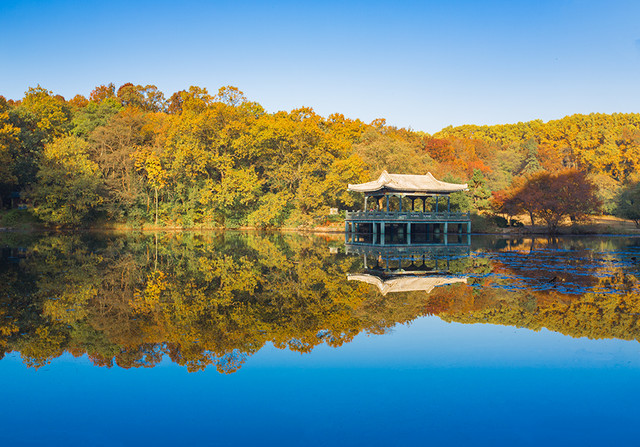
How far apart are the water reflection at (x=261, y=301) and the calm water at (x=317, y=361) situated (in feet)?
0.19

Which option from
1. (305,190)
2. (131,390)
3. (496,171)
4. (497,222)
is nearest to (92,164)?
(305,190)

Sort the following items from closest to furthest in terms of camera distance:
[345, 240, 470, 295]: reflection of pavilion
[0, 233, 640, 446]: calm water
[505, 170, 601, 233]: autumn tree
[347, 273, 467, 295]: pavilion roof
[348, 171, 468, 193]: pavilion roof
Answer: [0, 233, 640, 446]: calm water → [347, 273, 467, 295]: pavilion roof → [345, 240, 470, 295]: reflection of pavilion → [348, 171, 468, 193]: pavilion roof → [505, 170, 601, 233]: autumn tree

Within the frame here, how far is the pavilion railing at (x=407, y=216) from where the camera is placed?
37.1 metres

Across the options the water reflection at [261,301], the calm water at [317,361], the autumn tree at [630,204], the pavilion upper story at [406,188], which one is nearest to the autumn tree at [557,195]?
the pavilion upper story at [406,188]

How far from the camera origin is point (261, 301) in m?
11.2

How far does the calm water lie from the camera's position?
16.6 feet

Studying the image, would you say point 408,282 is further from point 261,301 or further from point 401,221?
point 401,221

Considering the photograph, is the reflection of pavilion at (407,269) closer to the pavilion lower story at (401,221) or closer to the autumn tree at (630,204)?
the pavilion lower story at (401,221)

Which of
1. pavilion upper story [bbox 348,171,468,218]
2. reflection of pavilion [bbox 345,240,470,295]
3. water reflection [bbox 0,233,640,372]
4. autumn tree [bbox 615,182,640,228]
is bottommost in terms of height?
reflection of pavilion [bbox 345,240,470,295]

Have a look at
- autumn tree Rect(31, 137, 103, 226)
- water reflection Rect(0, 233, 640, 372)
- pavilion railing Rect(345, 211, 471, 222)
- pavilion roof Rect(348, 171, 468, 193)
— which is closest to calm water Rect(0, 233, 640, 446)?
water reflection Rect(0, 233, 640, 372)

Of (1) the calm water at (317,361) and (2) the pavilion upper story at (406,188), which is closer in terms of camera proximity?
(1) the calm water at (317,361)

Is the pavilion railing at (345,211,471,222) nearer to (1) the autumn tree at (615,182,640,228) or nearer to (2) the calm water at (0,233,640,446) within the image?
(1) the autumn tree at (615,182,640,228)

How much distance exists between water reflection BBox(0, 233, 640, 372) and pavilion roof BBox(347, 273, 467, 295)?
55 millimetres

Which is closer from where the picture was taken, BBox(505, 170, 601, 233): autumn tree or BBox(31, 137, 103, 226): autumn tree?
BBox(505, 170, 601, 233): autumn tree
